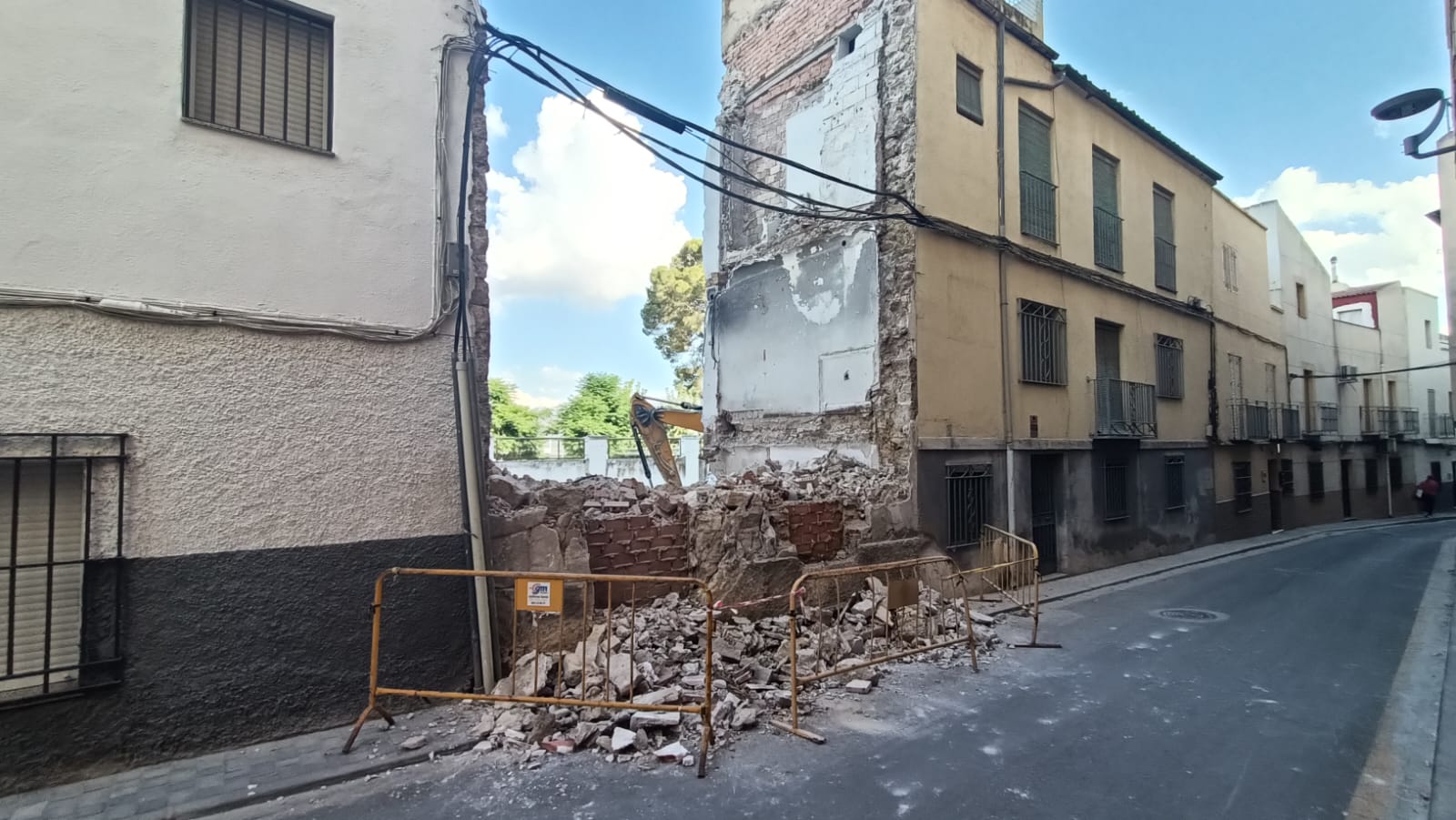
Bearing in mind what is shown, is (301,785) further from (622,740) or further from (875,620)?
(875,620)

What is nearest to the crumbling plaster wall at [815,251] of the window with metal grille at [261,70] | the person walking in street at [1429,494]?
the window with metal grille at [261,70]

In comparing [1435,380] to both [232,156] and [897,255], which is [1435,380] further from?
[232,156]

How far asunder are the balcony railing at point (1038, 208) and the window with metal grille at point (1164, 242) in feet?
14.1

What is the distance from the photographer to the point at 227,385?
4539 millimetres

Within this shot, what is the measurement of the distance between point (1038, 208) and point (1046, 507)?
5064 millimetres

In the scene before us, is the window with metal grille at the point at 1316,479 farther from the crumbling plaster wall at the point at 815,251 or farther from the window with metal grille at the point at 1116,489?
the crumbling plaster wall at the point at 815,251

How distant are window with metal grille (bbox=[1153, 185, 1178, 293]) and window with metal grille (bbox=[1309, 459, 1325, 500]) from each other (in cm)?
1116

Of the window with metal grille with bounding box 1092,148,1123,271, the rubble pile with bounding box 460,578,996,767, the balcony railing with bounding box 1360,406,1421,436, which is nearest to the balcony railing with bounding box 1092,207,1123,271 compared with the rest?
the window with metal grille with bounding box 1092,148,1123,271

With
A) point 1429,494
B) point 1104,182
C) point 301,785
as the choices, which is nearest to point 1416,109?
point 1104,182

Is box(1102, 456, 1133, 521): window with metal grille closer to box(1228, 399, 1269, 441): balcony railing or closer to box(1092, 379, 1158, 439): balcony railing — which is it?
box(1092, 379, 1158, 439): balcony railing

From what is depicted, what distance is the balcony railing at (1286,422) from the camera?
1900 cm

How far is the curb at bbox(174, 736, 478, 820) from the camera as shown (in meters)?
3.68

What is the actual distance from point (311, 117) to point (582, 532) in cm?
382

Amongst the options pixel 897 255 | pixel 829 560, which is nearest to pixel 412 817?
pixel 829 560
